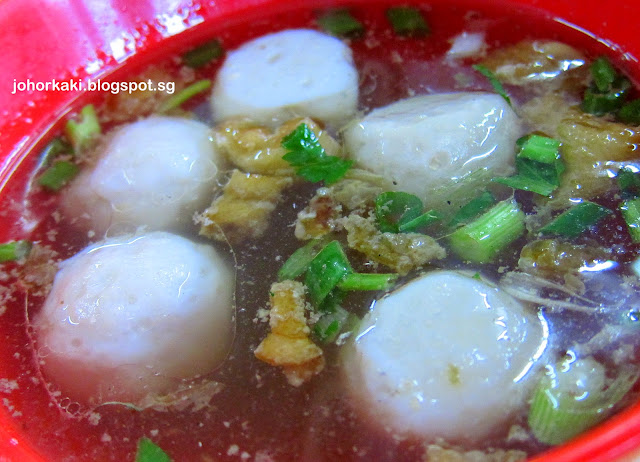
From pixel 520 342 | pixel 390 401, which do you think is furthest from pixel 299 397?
pixel 520 342

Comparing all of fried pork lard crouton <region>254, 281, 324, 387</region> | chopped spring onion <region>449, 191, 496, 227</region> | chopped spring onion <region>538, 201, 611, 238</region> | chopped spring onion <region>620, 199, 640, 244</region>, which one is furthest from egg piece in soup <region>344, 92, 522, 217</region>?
fried pork lard crouton <region>254, 281, 324, 387</region>

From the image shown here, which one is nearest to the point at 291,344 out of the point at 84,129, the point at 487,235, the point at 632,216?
the point at 487,235

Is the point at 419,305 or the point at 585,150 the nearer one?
the point at 419,305

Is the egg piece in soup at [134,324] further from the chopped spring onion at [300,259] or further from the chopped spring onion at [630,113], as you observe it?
the chopped spring onion at [630,113]

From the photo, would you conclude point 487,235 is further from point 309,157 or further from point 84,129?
point 84,129

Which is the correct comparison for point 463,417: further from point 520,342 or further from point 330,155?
point 330,155

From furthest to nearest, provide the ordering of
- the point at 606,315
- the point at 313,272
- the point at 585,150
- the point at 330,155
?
the point at 330,155 < the point at 585,150 < the point at 313,272 < the point at 606,315

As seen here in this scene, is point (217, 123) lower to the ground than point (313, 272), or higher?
higher
